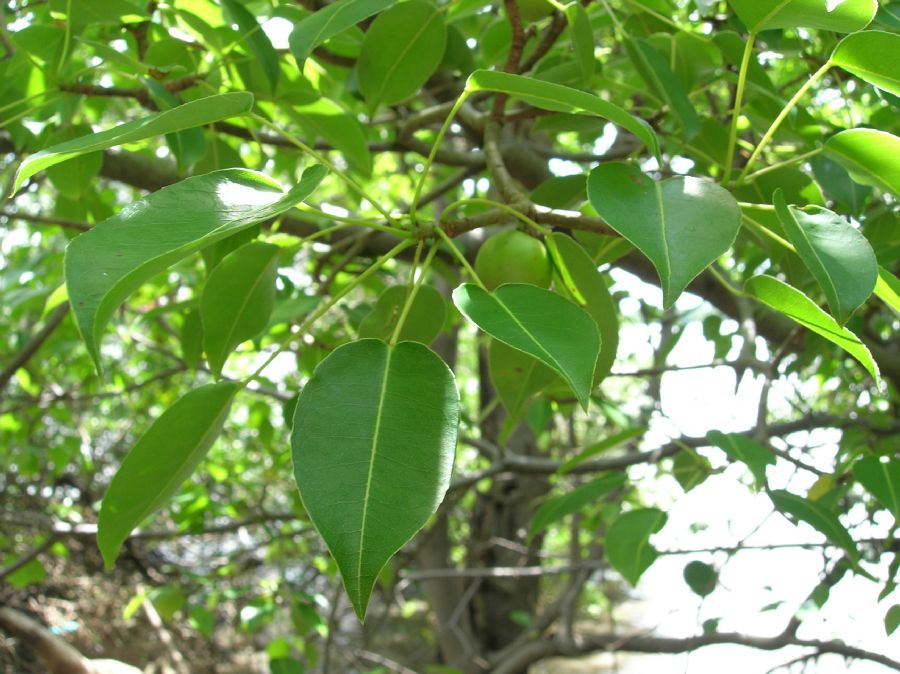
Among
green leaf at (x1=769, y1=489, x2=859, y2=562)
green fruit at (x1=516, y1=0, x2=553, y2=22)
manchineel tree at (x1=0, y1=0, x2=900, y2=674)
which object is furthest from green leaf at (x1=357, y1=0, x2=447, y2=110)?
green leaf at (x1=769, y1=489, x2=859, y2=562)

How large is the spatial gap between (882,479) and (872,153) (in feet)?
1.74

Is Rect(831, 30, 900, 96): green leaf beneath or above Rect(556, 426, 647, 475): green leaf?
above

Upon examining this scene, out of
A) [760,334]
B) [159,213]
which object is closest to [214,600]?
[760,334]

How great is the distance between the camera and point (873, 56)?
0.81 meters

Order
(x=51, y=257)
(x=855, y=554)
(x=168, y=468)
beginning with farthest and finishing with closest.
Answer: (x=51, y=257) < (x=855, y=554) < (x=168, y=468)

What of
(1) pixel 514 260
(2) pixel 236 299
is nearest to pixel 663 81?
(1) pixel 514 260

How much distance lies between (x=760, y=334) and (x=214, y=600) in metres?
2.20

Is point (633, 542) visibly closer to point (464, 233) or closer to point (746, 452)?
point (746, 452)

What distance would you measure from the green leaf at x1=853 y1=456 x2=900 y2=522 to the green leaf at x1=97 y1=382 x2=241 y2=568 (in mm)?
868

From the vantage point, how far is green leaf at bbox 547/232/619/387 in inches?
34.7

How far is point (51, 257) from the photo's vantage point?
2646mm

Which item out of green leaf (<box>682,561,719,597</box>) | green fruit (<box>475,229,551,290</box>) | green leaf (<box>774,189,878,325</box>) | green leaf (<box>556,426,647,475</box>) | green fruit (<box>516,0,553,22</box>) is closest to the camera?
green leaf (<box>774,189,878,325</box>)

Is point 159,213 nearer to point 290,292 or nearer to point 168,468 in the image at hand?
point 168,468

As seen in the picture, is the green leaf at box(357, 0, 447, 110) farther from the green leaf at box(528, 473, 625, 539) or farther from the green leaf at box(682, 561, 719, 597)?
the green leaf at box(682, 561, 719, 597)
